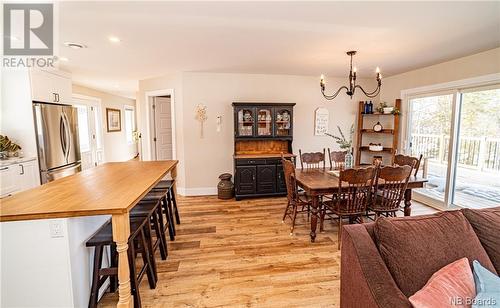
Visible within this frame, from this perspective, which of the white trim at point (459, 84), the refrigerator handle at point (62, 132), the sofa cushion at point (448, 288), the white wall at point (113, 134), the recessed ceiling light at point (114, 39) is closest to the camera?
the sofa cushion at point (448, 288)

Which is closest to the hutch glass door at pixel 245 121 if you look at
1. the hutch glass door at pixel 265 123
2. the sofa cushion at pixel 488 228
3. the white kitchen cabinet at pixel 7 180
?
the hutch glass door at pixel 265 123

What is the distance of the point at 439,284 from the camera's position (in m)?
1.15

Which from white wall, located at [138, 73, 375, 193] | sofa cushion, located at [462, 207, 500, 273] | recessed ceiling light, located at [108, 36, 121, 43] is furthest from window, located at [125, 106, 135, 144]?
sofa cushion, located at [462, 207, 500, 273]

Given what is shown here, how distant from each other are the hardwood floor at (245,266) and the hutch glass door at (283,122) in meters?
1.80

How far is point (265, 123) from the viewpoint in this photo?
4926mm

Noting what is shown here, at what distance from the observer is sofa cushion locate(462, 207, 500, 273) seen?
141 centimetres

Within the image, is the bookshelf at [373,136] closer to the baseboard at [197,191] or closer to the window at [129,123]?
the baseboard at [197,191]

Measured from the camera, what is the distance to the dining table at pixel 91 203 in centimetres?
154

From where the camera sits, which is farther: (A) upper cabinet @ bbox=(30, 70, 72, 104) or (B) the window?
(B) the window

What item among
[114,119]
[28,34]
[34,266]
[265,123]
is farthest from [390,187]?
[114,119]

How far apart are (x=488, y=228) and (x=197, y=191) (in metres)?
4.38

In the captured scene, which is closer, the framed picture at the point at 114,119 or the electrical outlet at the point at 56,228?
the electrical outlet at the point at 56,228

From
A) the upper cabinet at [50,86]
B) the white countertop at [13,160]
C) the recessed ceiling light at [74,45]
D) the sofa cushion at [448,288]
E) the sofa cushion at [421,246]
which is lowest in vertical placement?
the sofa cushion at [448,288]

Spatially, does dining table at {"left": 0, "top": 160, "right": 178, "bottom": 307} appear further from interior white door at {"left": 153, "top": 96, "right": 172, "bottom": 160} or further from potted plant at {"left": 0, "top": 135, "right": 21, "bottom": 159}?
interior white door at {"left": 153, "top": 96, "right": 172, "bottom": 160}
